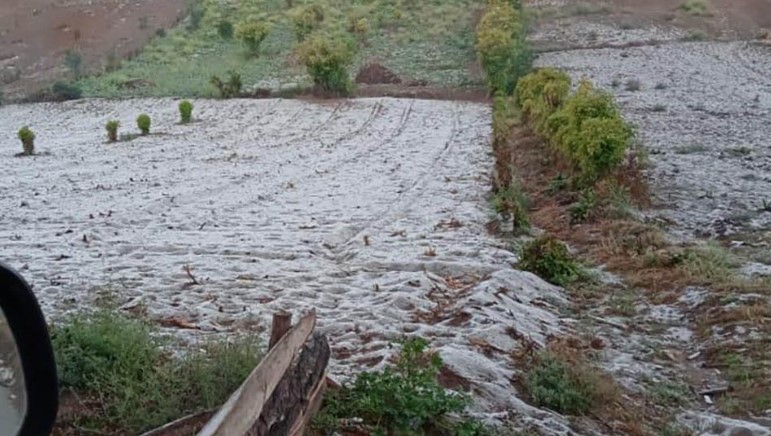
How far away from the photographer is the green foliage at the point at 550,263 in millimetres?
7621

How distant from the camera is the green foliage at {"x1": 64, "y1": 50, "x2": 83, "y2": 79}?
116ft

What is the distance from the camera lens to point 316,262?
26.3 feet

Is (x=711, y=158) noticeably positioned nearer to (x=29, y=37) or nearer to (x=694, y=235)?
(x=694, y=235)

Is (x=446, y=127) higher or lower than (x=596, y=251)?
lower

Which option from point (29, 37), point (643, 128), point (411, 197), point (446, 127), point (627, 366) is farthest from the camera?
point (29, 37)

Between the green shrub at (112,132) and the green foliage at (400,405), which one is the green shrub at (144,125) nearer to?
the green shrub at (112,132)

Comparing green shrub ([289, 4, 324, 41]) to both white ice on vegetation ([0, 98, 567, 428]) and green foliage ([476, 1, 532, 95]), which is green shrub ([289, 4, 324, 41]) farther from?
white ice on vegetation ([0, 98, 567, 428])

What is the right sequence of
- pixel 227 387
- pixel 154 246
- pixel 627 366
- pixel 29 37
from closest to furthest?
pixel 227 387 < pixel 627 366 < pixel 154 246 < pixel 29 37

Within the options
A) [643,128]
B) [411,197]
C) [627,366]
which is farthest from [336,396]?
[643,128]

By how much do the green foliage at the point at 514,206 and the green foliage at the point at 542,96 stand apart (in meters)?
3.90

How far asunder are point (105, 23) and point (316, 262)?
35.3 m

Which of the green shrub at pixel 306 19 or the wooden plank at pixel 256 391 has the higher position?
the wooden plank at pixel 256 391

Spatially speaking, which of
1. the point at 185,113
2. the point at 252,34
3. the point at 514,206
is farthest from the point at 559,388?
the point at 252,34

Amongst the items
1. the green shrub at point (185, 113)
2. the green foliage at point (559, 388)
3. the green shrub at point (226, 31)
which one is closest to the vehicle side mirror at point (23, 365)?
the green foliage at point (559, 388)
